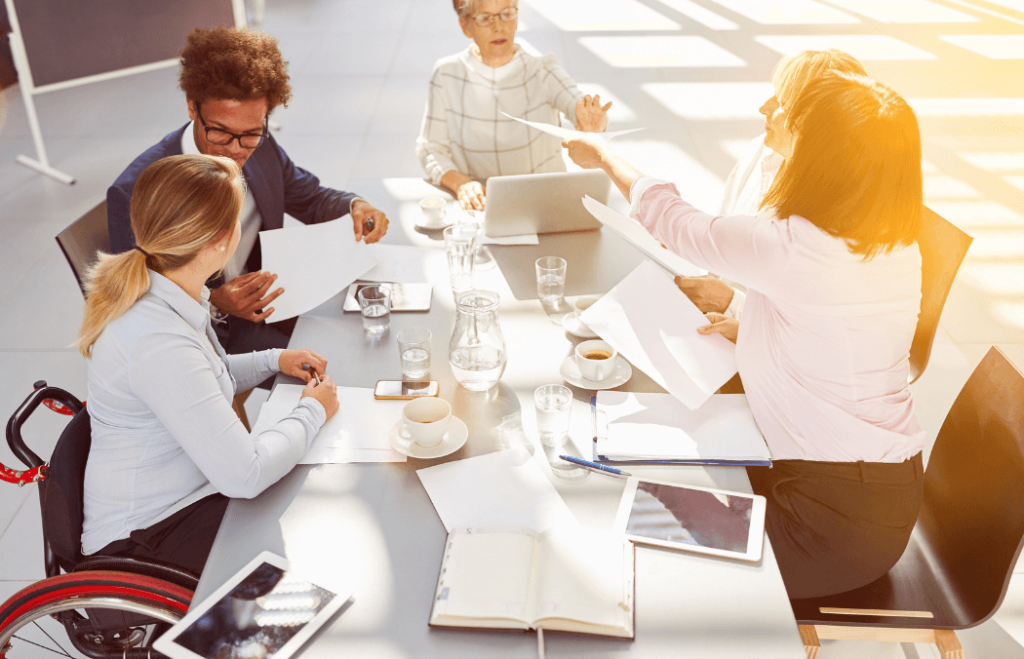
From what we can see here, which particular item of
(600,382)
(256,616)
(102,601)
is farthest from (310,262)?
(256,616)

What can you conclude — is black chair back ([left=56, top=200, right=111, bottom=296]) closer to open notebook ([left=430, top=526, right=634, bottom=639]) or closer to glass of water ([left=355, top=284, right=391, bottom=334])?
glass of water ([left=355, top=284, right=391, bottom=334])

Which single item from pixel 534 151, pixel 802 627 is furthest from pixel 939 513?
pixel 534 151

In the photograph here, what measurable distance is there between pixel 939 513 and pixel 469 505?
1.03 meters

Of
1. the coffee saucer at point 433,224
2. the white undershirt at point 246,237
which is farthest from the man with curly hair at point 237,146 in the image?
the coffee saucer at point 433,224

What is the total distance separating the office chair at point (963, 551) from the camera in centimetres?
144

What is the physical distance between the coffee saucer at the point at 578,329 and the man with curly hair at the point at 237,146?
2.22 ft

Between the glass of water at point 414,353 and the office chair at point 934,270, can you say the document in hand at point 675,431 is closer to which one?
the glass of water at point 414,353

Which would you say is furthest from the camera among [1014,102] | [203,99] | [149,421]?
[1014,102]

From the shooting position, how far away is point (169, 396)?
136 centimetres

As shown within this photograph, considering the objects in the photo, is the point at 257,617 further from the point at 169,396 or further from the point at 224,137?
the point at 224,137

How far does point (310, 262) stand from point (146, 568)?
88 cm

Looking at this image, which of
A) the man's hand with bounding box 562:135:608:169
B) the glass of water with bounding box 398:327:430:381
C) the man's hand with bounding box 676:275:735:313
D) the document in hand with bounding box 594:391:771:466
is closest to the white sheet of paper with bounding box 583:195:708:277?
the man's hand with bounding box 676:275:735:313

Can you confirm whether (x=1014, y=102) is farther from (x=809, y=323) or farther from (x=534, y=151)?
(x=809, y=323)

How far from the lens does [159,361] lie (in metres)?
1.36
